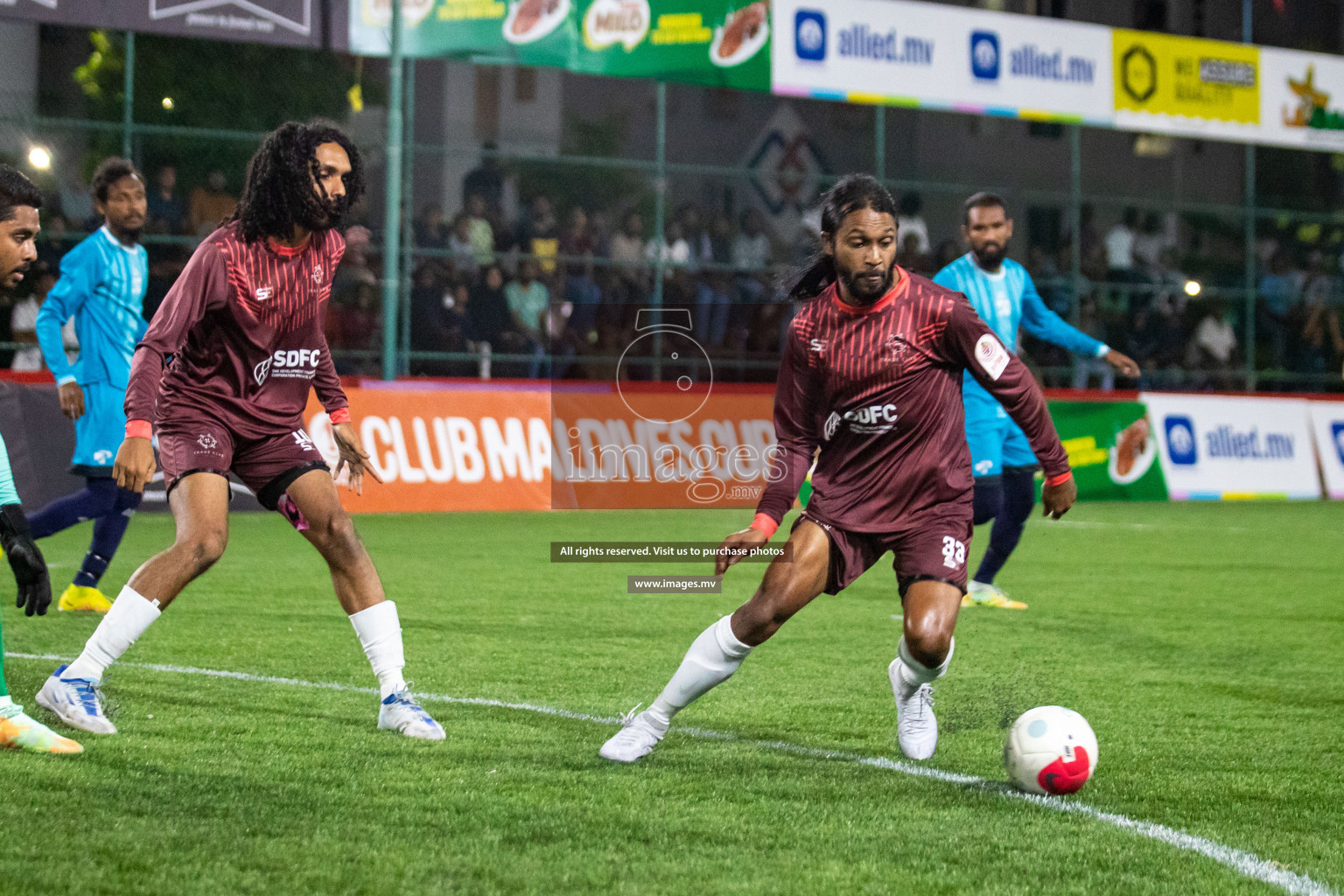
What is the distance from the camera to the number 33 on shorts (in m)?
4.67

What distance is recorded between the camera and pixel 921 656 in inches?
181

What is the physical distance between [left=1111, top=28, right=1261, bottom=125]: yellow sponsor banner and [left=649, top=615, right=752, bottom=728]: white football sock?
690 inches

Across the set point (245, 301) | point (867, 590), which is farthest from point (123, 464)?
point (867, 590)

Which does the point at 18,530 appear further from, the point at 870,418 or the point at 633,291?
the point at 633,291

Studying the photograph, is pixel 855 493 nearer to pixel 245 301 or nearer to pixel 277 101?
pixel 245 301

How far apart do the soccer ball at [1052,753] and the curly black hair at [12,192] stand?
3375 millimetres

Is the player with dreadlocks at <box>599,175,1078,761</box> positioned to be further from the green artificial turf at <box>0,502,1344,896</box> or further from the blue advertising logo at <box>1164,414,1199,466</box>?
the blue advertising logo at <box>1164,414,1199,466</box>

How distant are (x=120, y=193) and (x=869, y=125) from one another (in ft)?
89.6

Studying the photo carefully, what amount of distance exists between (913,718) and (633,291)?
13.6 meters

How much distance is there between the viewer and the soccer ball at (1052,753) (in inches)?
170

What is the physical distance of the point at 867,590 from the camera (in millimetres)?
9836

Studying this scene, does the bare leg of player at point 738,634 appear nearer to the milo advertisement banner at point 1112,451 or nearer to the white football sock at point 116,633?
the white football sock at point 116,633

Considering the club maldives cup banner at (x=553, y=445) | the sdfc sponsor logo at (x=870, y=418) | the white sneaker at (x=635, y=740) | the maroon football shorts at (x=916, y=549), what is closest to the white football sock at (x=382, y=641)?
the white sneaker at (x=635, y=740)

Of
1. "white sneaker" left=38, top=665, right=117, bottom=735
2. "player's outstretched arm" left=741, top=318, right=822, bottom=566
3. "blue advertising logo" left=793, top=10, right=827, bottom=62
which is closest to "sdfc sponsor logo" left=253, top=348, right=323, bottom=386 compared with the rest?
"white sneaker" left=38, top=665, right=117, bottom=735
